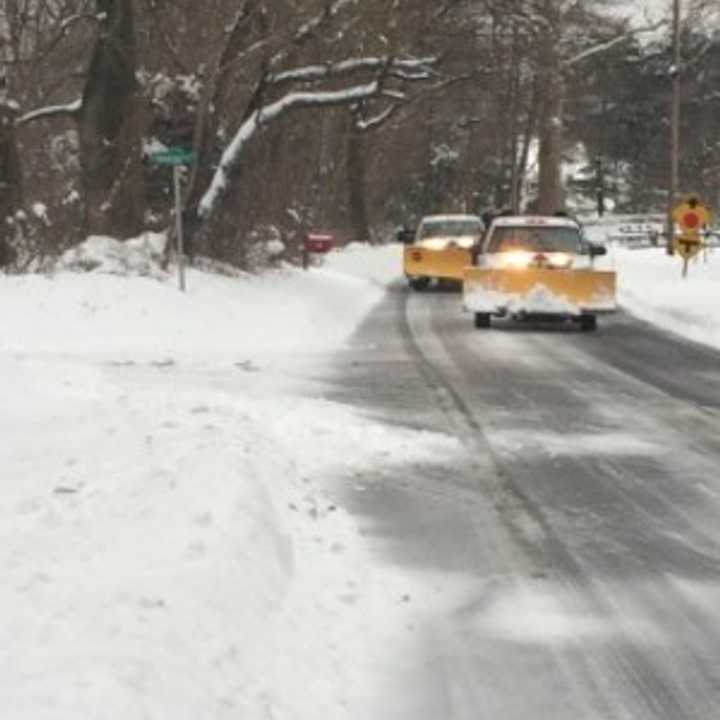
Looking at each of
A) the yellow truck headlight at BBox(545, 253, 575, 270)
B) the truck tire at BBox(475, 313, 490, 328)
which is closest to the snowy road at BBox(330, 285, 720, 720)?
the yellow truck headlight at BBox(545, 253, 575, 270)

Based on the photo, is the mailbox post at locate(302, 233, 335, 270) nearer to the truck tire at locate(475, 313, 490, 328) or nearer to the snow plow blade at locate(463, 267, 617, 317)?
the truck tire at locate(475, 313, 490, 328)

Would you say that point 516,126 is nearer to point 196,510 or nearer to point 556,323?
point 556,323

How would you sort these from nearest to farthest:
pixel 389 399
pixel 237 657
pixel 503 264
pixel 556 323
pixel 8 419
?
1. pixel 237 657
2. pixel 8 419
3. pixel 389 399
4. pixel 503 264
5. pixel 556 323

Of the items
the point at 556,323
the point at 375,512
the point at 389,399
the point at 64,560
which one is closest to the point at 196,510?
the point at 64,560

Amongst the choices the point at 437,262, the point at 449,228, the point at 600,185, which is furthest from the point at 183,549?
the point at 600,185

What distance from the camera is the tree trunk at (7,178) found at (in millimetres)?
22703

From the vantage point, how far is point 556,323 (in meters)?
22.3

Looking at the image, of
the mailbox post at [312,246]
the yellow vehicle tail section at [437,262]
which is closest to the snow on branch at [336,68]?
the yellow vehicle tail section at [437,262]

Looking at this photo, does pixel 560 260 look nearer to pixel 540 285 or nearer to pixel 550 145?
pixel 540 285

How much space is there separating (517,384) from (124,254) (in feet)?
34.3

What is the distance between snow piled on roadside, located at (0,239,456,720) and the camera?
5.00 metres

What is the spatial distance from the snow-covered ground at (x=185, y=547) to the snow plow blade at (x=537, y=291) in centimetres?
581

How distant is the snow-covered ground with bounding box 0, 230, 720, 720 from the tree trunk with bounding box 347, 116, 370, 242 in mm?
35659

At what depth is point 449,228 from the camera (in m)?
32.2
